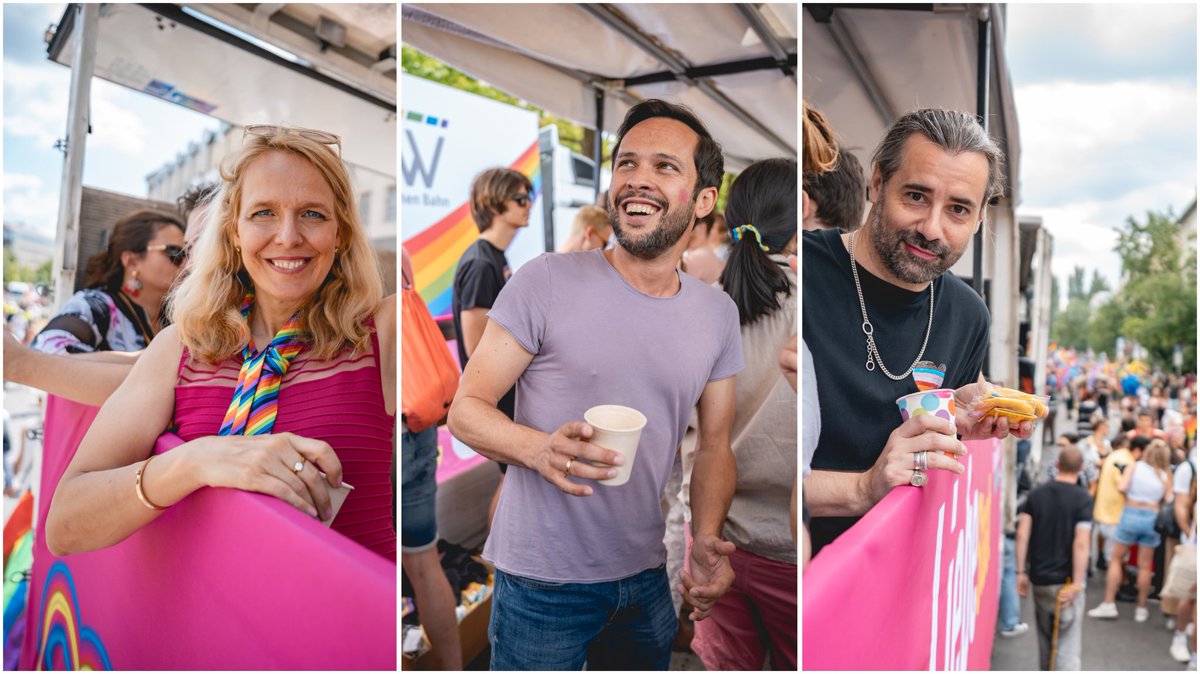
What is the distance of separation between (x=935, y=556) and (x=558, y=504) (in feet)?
2.83

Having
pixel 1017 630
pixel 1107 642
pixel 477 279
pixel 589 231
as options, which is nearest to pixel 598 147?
pixel 589 231

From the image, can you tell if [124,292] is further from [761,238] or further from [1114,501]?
[1114,501]

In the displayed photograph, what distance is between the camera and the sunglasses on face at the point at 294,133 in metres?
1.64

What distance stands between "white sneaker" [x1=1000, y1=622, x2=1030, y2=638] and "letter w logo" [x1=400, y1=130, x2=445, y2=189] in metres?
2.68

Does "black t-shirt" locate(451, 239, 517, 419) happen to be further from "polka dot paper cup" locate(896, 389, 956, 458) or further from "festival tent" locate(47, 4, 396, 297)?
"polka dot paper cup" locate(896, 389, 956, 458)

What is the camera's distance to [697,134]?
162 centimetres

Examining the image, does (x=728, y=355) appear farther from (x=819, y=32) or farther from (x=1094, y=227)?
(x=1094, y=227)

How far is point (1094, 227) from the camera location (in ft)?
7.53

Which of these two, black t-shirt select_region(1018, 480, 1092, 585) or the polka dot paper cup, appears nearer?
the polka dot paper cup

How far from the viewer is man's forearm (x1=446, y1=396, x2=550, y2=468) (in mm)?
1532

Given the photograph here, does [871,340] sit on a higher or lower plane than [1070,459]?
higher

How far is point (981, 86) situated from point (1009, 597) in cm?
208

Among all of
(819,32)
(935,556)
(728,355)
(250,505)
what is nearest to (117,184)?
(250,505)

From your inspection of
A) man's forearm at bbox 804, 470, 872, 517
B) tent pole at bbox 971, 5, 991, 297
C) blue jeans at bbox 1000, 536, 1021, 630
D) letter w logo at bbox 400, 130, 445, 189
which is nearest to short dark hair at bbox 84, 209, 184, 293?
letter w logo at bbox 400, 130, 445, 189
